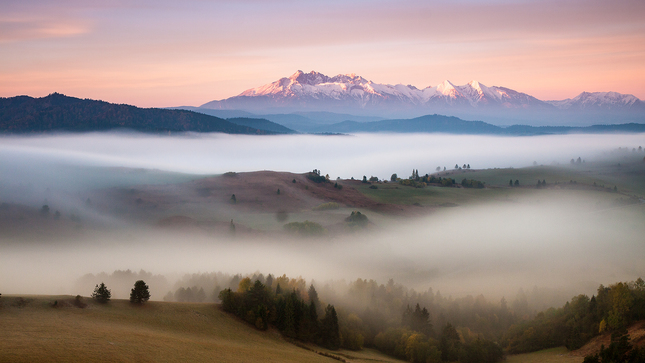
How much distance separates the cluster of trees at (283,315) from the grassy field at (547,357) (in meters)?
38.5

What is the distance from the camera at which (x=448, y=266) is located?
190 meters

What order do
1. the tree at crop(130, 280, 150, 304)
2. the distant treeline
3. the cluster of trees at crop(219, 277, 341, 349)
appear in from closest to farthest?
1. the tree at crop(130, 280, 150, 304)
2. the cluster of trees at crop(219, 277, 341, 349)
3. the distant treeline

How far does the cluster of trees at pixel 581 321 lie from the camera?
90375mm

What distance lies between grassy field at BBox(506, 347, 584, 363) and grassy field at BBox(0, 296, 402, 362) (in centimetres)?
3002

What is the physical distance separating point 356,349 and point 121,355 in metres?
55.7

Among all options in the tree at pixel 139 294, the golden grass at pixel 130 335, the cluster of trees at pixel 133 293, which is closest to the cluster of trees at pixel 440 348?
the golden grass at pixel 130 335

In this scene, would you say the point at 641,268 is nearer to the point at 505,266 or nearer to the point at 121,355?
the point at 505,266

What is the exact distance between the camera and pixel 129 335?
212 feet

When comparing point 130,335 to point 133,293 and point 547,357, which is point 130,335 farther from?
point 547,357

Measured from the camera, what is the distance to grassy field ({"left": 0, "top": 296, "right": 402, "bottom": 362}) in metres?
54.8

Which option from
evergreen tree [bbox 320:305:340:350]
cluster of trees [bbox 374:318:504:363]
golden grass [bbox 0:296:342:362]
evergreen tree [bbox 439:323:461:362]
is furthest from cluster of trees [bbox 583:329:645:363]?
evergreen tree [bbox 320:305:340:350]

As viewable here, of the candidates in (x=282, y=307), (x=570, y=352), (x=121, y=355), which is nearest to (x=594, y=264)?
(x=570, y=352)

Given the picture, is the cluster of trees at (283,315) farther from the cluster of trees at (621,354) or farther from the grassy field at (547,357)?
the cluster of trees at (621,354)

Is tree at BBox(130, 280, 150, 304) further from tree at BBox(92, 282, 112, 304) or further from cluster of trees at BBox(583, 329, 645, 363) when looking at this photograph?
cluster of trees at BBox(583, 329, 645, 363)
